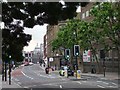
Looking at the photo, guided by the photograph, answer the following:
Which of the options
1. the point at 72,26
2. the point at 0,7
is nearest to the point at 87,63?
the point at 72,26

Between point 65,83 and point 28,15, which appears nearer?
point 28,15

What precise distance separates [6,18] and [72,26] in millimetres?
54410

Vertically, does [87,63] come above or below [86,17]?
below

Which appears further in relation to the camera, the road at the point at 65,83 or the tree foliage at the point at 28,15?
the road at the point at 65,83

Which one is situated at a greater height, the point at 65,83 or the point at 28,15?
the point at 28,15

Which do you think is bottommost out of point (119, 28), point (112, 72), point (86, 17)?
point (112, 72)

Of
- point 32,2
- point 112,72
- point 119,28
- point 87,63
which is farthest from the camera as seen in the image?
point 87,63

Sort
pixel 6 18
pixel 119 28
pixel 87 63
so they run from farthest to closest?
pixel 87 63
pixel 119 28
pixel 6 18

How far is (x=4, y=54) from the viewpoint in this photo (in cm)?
2311

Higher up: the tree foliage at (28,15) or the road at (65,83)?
the tree foliage at (28,15)

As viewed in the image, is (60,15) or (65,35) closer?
(60,15)

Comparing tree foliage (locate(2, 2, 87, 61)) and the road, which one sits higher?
tree foliage (locate(2, 2, 87, 61))

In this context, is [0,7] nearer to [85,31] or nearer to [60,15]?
[60,15]

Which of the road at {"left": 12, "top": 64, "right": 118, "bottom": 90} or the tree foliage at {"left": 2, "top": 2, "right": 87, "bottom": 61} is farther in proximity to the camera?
the road at {"left": 12, "top": 64, "right": 118, "bottom": 90}
